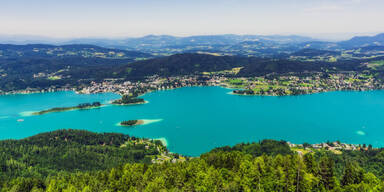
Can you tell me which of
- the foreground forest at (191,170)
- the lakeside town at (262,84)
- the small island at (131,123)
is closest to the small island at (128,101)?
the lakeside town at (262,84)

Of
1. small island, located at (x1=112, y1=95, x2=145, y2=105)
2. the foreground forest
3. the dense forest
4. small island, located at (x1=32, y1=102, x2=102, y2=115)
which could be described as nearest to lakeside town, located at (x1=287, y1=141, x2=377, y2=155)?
the foreground forest

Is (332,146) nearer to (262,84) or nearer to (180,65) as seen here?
(262,84)

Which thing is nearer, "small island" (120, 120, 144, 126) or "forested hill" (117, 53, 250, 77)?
"small island" (120, 120, 144, 126)

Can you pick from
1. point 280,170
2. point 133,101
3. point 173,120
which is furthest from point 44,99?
point 280,170

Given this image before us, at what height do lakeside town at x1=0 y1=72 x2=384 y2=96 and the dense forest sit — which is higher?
lakeside town at x1=0 y1=72 x2=384 y2=96

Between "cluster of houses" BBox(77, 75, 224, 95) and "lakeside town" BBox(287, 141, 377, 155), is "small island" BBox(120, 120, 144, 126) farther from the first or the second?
"cluster of houses" BBox(77, 75, 224, 95)

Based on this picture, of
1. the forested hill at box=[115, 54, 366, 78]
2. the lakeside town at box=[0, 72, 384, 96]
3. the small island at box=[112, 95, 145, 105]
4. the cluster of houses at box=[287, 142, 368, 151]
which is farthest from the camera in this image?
the forested hill at box=[115, 54, 366, 78]
